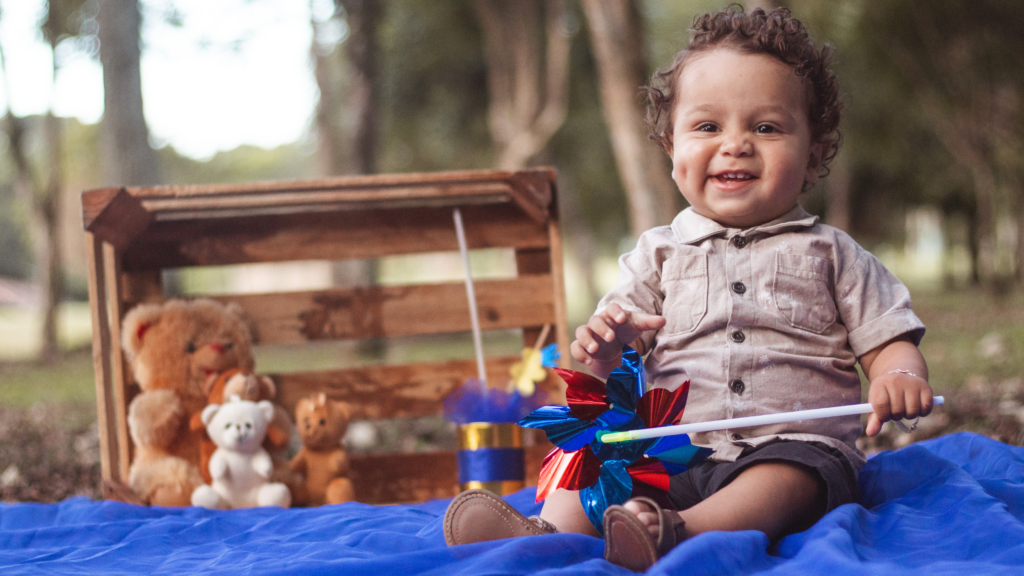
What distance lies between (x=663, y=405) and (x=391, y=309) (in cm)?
140

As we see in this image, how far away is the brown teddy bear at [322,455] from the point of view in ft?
7.77

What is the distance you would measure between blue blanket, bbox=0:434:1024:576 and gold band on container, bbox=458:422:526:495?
119mm

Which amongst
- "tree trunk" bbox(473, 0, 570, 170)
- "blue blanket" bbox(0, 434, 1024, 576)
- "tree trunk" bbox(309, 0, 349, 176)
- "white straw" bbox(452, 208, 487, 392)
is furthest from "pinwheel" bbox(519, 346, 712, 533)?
"tree trunk" bbox(473, 0, 570, 170)

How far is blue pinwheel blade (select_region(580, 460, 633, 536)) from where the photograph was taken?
4.90ft

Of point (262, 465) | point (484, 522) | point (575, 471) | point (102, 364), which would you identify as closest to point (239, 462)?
point (262, 465)

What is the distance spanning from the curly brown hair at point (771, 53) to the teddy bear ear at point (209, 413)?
147 centimetres

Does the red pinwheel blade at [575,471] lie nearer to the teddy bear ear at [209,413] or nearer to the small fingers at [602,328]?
the small fingers at [602,328]

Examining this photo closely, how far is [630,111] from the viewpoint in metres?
5.36

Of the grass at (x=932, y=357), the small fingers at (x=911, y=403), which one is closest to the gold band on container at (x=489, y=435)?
the small fingers at (x=911, y=403)

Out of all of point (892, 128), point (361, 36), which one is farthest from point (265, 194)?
point (892, 128)

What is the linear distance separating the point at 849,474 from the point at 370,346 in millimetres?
7472

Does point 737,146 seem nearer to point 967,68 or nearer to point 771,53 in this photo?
point 771,53

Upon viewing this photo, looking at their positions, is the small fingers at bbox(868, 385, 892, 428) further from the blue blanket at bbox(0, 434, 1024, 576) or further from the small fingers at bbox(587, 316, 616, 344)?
the small fingers at bbox(587, 316, 616, 344)

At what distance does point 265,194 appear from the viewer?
7.72ft
